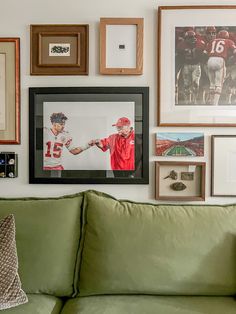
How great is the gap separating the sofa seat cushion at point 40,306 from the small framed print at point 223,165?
102 centimetres

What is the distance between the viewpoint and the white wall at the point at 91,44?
7.34ft

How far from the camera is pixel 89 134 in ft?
7.43

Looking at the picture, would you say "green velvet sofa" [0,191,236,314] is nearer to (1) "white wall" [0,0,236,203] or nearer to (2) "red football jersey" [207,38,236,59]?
(1) "white wall" [0,0,236,203]

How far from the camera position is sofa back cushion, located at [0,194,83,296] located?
1.90m

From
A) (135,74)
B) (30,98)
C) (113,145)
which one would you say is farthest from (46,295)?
(135,74)

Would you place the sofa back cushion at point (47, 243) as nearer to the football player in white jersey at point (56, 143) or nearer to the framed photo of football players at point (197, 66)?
the football player in white jersey at point (56, 143)

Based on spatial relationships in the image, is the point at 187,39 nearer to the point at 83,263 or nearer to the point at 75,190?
the point at 75,190

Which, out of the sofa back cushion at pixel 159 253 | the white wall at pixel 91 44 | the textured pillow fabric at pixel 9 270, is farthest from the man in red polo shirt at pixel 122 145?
the textured pillow fabric at pixel 9 270

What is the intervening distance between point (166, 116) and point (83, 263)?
2.99ft

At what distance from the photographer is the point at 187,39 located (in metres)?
2.21

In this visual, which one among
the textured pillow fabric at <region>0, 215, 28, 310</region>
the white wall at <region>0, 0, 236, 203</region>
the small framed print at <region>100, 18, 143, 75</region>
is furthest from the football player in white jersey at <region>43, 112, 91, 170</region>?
the textured pillow fabric at <region>0, 215, 28, 310</region>

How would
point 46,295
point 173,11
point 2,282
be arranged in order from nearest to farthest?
point 2,282 < point 46,295 < point 173,11

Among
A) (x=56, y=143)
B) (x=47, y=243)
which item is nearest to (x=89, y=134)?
(x=56, y=143)

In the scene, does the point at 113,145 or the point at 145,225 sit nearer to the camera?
the point at 145,225
